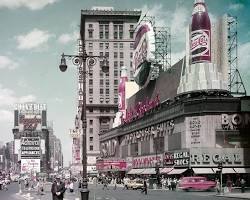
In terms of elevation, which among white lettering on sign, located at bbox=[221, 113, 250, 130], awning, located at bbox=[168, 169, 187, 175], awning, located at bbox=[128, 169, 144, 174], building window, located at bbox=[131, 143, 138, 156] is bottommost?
awning, located at bbox=[128, 169, 144, 174]

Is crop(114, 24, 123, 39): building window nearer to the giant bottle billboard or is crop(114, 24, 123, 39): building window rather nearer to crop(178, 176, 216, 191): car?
the giant bottle billboard

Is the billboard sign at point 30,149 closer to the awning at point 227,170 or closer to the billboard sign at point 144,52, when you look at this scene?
the awning at point 227,170

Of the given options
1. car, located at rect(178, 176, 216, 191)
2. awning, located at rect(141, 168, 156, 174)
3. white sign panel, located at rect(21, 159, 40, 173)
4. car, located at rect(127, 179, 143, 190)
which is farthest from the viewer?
awning, located at rect(141, 168, 156, 174)

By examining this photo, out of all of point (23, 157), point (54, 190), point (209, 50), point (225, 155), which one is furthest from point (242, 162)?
point (54, 190)

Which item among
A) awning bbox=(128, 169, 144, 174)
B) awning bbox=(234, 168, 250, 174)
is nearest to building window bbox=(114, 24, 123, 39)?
awning bbox=(128, 169, 144, 174)

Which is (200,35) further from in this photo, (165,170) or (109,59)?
(109,59)

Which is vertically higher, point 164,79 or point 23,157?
point 164,79

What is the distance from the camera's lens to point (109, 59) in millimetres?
174500

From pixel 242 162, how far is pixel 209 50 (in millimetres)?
17422

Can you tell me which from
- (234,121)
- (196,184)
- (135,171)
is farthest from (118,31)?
(196,184)

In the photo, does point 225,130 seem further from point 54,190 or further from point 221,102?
point 54,190

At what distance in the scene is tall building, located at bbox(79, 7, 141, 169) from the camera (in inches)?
6914

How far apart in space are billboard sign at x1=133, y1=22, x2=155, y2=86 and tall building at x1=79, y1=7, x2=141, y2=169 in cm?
5849

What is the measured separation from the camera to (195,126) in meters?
81.9
